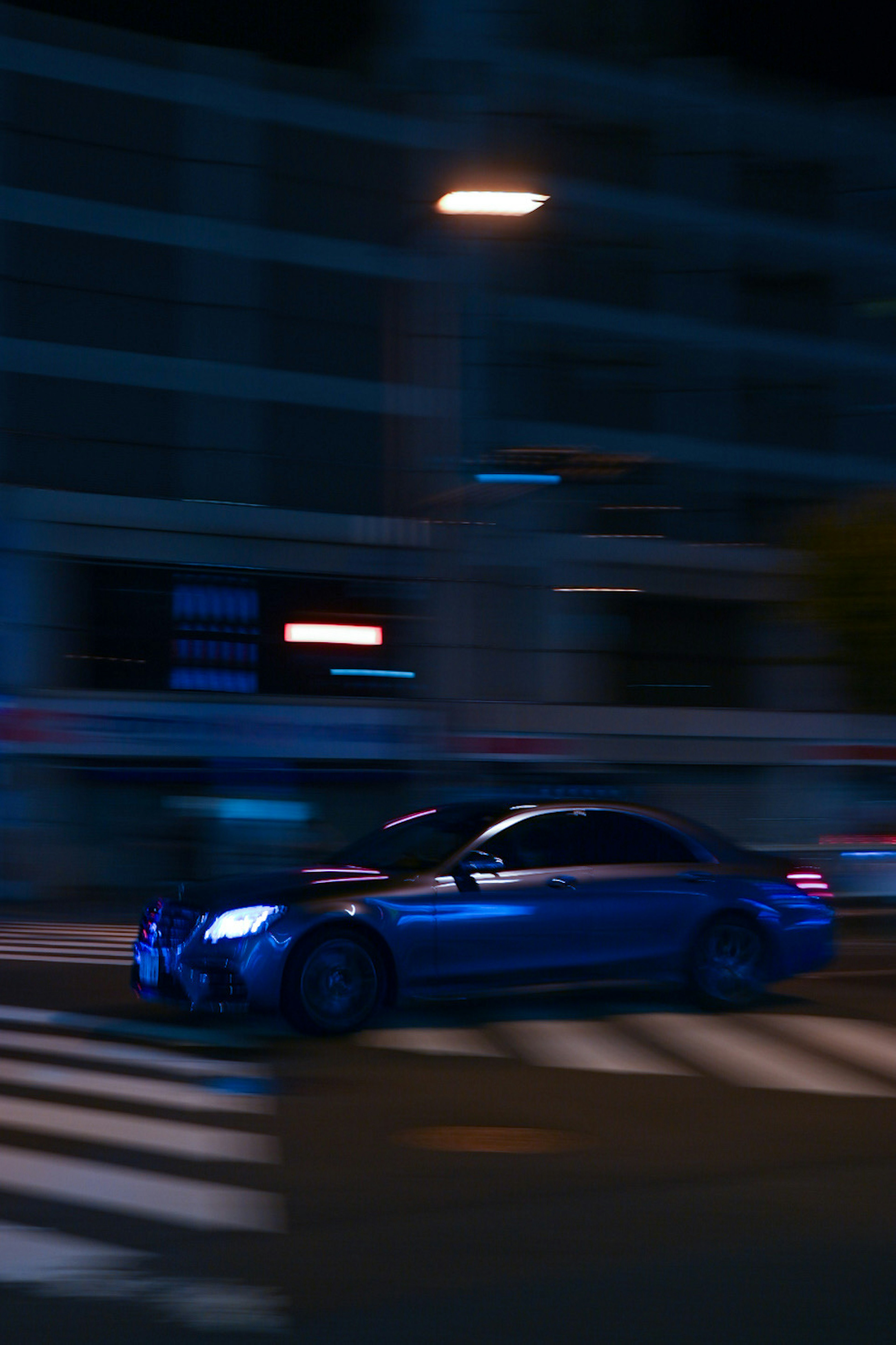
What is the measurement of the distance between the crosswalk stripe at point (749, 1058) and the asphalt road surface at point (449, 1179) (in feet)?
0.10

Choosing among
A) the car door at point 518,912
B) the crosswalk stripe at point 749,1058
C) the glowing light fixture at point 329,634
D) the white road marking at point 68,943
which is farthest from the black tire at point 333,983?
the glowing light fixture at point 329,634

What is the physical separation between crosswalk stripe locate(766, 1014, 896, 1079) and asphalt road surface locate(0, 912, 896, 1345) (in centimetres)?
3

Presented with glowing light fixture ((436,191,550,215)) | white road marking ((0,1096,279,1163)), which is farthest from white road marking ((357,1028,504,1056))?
glowing light fixture ((436,191,550,215))

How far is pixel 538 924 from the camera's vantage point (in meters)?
10.9

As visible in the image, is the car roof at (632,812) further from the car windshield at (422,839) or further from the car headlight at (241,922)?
the car headlight at (241,922)

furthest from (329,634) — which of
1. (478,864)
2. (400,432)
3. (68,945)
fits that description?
(478,864)

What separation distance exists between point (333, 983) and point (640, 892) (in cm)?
225

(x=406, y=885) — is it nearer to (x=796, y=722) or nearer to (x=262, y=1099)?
(x=262, y=1099)

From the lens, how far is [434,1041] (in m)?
10.0

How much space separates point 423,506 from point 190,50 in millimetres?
12811

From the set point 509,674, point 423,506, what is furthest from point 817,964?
point 509,674

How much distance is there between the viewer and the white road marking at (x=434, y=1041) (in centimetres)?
970

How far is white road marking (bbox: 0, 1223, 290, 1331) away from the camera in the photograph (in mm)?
4848

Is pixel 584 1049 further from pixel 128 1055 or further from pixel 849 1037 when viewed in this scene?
pixel 128 1055
